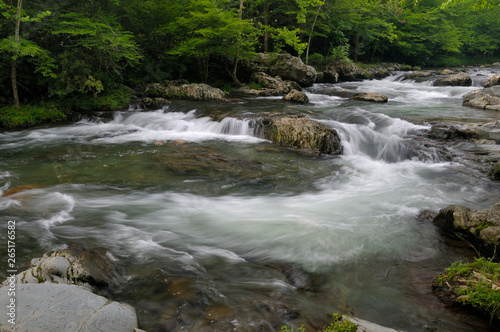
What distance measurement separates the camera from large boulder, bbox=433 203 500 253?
406 cm

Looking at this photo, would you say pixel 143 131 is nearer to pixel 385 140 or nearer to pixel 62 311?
pixel 385 140

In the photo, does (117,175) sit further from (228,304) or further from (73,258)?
(228,304)

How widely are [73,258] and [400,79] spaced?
29065 mm

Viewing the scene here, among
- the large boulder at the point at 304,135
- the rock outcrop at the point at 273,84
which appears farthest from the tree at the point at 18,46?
the rock outcrop at the point at 273,84

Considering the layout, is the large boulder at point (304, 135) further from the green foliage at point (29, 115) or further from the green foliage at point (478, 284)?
the green foliage at point (29, 115)

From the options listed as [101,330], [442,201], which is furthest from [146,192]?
[442,201]

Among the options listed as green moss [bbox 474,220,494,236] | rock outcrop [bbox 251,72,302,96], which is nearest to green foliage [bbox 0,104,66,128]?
rock outcrop [bbox 251,72,302,96]

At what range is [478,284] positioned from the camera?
120 inches

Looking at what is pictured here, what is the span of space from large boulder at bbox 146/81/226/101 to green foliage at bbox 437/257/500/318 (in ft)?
43.7

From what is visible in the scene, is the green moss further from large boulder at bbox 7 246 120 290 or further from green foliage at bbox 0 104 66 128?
green foliage at bbox 0 104 66 128

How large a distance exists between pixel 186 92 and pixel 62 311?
14418mm

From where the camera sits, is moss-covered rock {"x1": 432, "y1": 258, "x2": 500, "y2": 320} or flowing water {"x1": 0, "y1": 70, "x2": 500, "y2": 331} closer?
moss-covered rock {"x1": 432, "y1": 258, "x2": 500, "y2": 320}

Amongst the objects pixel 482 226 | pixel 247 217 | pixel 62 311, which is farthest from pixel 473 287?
pixel 62 311

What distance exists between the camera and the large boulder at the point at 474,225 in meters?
4.06
